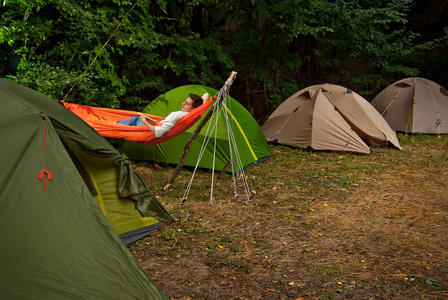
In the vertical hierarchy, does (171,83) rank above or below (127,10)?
below

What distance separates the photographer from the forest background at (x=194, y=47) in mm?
4828

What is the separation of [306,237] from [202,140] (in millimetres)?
2316

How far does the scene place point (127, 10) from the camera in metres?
5.63

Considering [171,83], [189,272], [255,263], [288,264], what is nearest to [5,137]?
[189,272]

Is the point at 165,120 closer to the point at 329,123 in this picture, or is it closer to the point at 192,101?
the point at 192,101

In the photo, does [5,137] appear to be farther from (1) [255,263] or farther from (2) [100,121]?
(2) [100,121]

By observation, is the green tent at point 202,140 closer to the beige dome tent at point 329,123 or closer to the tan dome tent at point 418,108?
the beige dome tent at point 329,123

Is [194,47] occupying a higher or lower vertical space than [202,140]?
higher

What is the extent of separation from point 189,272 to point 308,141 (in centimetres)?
424

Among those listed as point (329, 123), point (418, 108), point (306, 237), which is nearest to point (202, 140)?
point (306, 237)

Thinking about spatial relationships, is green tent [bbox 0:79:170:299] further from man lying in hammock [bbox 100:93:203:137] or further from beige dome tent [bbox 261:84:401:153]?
beige dome tent [bbox 261:84:401:153]

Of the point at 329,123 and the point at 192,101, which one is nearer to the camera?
the point at 192,101

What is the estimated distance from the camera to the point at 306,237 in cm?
324

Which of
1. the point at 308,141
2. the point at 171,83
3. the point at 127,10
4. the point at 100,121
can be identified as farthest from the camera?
the point at 171,83
